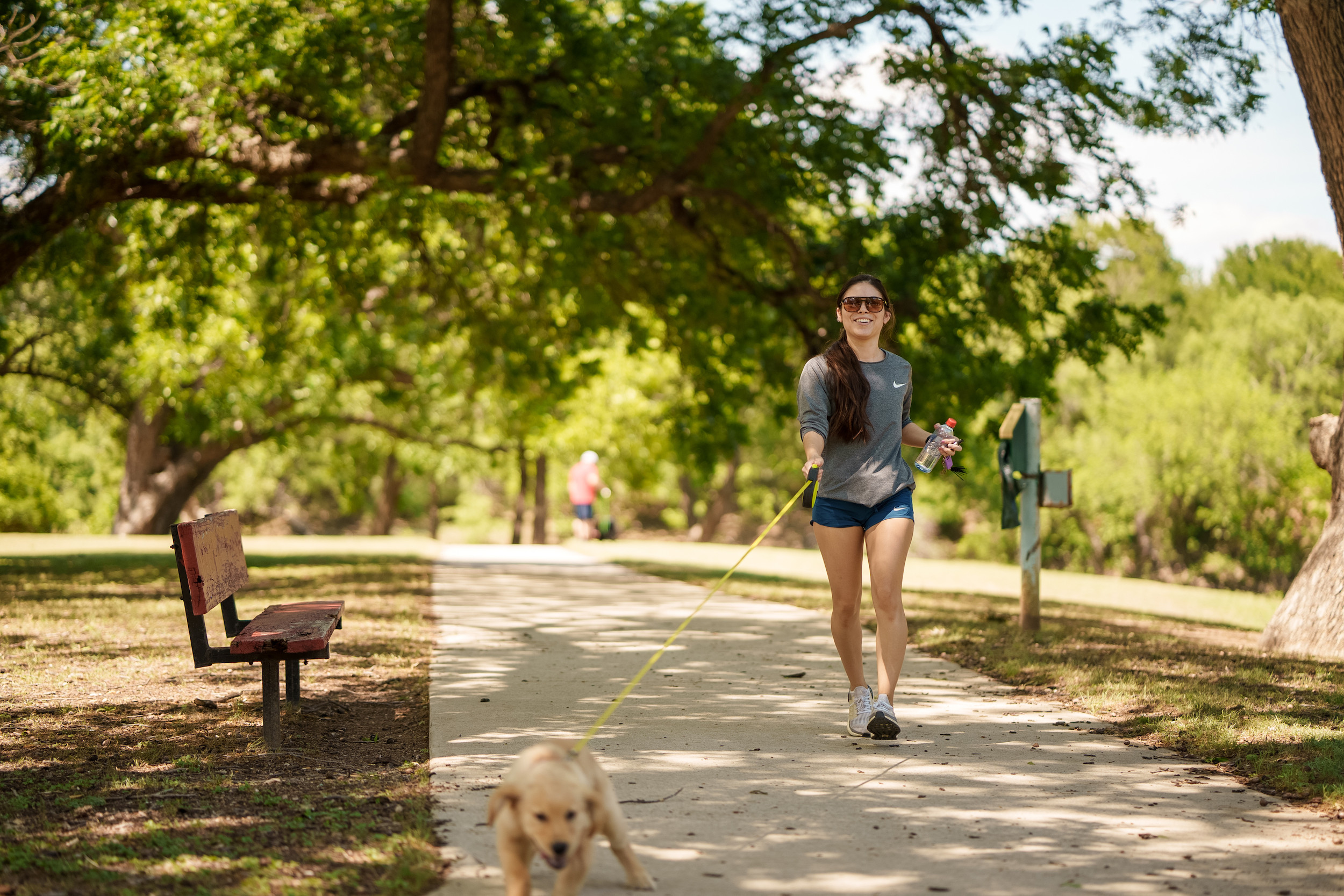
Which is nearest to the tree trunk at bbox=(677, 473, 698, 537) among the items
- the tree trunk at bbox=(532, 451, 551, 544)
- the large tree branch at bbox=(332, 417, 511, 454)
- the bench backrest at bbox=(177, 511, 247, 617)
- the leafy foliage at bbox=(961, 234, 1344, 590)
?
the leafy foliage at bbox=(961, 234, 1344, 590)

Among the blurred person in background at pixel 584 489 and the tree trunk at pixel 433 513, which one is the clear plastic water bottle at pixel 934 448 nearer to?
the blurred person in background at pixel 584 489

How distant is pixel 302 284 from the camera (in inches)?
643

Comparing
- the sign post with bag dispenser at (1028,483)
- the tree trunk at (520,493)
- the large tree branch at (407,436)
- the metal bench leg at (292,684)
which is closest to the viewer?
the metal bench leg at (292,684)

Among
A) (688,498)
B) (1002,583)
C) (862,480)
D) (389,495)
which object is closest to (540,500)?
(389,495)

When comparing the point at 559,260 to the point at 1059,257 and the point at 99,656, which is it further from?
the point at 99,656

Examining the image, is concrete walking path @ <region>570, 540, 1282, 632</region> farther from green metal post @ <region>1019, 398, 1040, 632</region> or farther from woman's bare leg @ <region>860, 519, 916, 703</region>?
woman's bare leg @ <region>860, 519, 916, 703</region>

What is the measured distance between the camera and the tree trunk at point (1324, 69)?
7715 millimetres

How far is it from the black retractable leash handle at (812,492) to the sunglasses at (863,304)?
2.47ft

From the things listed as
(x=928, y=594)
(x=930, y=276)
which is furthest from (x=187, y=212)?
(x=928, y=594)

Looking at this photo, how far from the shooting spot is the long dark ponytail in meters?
4.88

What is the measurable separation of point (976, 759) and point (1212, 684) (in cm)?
241

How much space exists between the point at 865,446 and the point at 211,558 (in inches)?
123

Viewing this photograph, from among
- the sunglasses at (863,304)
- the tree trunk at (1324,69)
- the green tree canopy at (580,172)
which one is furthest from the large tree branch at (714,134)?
the sunglasses at (863,304)

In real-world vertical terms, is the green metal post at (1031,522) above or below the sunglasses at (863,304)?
below
